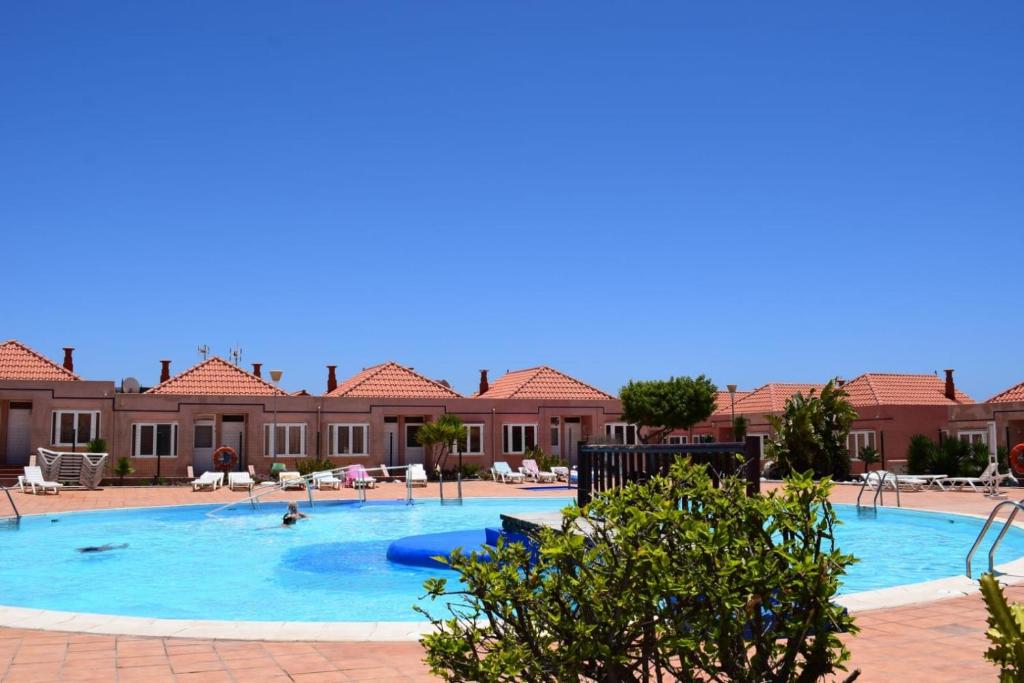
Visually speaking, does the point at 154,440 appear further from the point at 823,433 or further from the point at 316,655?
the point at 316,655

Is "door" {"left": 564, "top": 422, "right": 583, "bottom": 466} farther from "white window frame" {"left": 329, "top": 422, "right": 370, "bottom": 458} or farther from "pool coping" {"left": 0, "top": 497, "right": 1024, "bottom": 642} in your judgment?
"pool coping" {"left": 0, "top": 497, "right": 1024, "bottom": 642}

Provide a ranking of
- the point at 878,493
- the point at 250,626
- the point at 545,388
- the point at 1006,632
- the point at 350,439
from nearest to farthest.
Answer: the point at 1006,632 → the point at 250,626 → the point at 878,493 → the point at 350,439 → the point at 545,388

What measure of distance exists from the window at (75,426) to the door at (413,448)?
11.7m

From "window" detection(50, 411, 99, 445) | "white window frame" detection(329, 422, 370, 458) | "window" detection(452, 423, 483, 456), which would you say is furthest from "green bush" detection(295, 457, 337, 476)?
"window" detection(50, 411, 99, 445)

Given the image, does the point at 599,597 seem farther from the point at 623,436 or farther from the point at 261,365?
the point at 261,365

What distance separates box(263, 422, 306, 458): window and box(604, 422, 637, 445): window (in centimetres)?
1342

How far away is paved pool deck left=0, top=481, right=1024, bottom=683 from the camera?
5.86 m

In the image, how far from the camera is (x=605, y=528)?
3.52 metres

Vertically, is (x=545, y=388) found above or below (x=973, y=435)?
above

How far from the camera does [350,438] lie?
34.3 metres

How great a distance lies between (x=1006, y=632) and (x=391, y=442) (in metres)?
33.6

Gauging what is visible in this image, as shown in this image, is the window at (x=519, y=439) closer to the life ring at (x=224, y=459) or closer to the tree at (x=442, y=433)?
the tree at (x=442, y=433)

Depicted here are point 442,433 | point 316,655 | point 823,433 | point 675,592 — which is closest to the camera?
point 675,592

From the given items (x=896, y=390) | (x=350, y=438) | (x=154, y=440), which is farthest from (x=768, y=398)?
(x=154, y=440)
